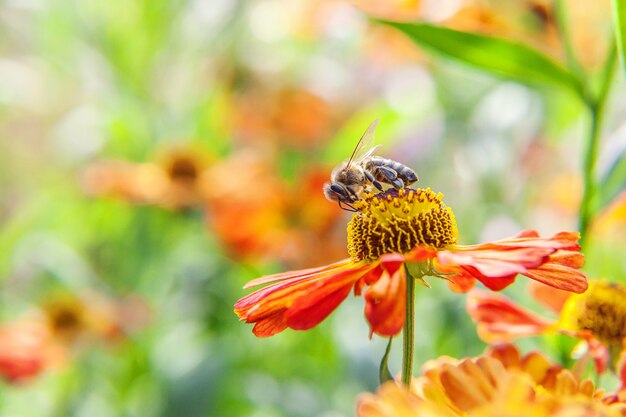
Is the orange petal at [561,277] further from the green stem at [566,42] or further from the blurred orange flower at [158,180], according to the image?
the blurred orange flower at [158,180]

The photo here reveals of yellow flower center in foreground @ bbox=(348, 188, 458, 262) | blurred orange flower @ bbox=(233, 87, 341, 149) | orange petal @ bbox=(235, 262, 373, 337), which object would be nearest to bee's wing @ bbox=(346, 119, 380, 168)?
yellow flower center in foreground @ bbox=(348, 188, 458, 262)

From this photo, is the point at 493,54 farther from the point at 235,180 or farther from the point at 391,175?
the point at 235,180

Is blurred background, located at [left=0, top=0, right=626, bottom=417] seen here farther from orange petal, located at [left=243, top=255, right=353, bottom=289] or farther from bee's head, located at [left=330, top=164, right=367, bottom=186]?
orange petal, located at [left=243, top=255, right=353, bottom=289]

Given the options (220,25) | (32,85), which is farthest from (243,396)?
(32,85)

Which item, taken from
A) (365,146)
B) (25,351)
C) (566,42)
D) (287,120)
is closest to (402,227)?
(365,146)

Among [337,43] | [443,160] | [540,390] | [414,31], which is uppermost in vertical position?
[337,43]

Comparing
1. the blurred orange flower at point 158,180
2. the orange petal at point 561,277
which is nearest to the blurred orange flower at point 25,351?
the blurred orange flower at point 158,180

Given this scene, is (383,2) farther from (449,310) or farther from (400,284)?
(400,284)
